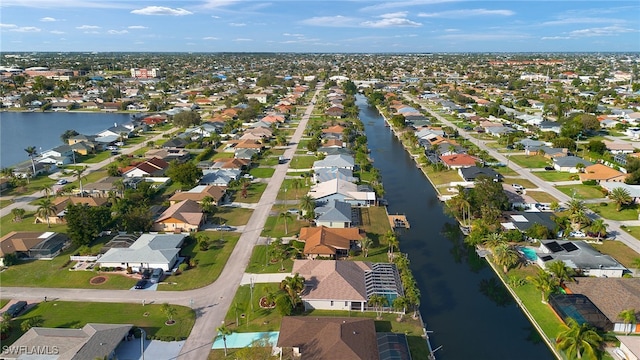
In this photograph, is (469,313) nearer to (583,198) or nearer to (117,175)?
(583,198)

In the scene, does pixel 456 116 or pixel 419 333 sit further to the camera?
pixel 456 116

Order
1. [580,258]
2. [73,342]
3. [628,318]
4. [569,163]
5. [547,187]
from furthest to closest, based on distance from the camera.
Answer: [569,163], [547,187], [580,258], [628,318], [73,342]

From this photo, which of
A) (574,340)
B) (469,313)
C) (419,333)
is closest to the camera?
(574,340)

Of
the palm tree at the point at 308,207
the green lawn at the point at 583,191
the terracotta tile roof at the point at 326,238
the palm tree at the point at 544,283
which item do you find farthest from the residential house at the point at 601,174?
the palm tree at the point at 308,207

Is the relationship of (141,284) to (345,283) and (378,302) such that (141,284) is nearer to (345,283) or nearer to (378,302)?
(345,283)

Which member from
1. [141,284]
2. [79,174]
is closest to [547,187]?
[141,284]

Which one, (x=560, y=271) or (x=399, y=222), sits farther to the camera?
(x=399, y=222)

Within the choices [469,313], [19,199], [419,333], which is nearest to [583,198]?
[469,313]

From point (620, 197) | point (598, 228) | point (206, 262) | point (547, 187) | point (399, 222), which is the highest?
point (620, 197)
